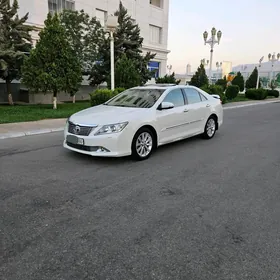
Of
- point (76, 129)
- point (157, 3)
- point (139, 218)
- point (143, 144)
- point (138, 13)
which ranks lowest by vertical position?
point (139, 218)

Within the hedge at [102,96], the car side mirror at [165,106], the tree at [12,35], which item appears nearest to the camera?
A: the car side mirror at [165,106]

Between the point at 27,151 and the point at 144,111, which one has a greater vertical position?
the point at 144,111

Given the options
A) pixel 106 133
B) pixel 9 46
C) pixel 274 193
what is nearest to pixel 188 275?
pixel 274 193

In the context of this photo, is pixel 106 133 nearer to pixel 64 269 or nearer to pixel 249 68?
pixel 64 269

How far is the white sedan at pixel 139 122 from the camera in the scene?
17.1 feet

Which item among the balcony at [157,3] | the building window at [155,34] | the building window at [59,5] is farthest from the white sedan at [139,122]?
the balcony at [157,3]

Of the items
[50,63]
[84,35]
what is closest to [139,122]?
[50,63]

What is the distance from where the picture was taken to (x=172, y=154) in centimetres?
623

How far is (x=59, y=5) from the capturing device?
21719 millimetres

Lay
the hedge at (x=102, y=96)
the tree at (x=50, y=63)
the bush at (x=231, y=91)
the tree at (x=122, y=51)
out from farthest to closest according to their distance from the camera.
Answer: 1. the bush at (x=231, y=91)
2. the tree at (x=122, y=51)
3. the tree at (x=50, y=63)
4. the hedge at (x=102, y=96)

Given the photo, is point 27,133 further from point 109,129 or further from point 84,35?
point 84,35

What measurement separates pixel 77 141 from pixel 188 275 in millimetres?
3627

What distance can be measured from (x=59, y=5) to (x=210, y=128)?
19.2 meters

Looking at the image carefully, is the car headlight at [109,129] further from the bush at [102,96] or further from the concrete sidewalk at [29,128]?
the bush at [102,96]
